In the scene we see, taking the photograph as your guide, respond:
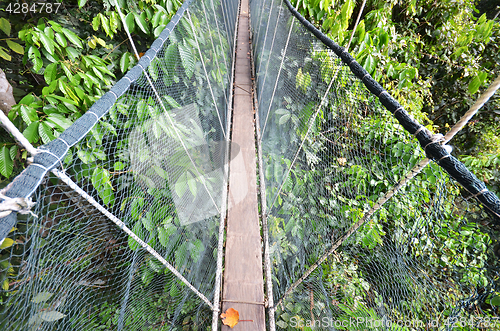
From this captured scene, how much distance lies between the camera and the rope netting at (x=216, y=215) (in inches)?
27.1

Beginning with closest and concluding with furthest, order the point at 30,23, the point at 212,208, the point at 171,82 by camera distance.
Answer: the point at 30,23 → the point at 171,82 → the point at 212,208

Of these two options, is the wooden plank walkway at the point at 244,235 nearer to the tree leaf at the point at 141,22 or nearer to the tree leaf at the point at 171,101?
the tree leaf at the point at 171,101

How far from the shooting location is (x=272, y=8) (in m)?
2.52

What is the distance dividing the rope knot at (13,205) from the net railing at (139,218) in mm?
241

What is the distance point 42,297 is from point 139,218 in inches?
16.6

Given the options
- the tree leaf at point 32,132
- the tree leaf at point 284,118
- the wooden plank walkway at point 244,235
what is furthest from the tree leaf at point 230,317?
the tree leaf at point 284,118

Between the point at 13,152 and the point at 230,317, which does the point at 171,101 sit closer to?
the point at 13,152

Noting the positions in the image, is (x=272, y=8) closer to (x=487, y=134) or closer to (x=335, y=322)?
(x=335, y=322)

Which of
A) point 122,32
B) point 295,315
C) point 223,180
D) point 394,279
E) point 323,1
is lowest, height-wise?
point 295,315

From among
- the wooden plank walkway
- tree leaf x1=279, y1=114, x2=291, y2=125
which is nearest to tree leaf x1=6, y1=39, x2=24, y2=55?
the wooden plank walkway

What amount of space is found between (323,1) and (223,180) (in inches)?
82.9

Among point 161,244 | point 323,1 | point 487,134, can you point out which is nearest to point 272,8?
point 323,1

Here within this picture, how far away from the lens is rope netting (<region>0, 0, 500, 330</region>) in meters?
0.69

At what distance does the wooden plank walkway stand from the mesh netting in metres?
0.12
